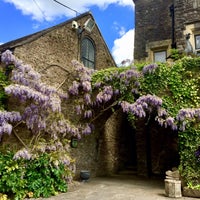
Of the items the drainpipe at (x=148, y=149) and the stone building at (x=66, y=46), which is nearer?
the stone building at (x=66, y=46)

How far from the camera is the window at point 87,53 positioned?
29.6 ft

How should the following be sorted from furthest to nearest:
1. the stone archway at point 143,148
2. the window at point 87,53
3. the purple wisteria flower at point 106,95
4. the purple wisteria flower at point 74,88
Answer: the stone archway at point 143,148
the window at point 87,53
the purple wisteria flower at point 74,88
the purple wisteria flower at point 106,95

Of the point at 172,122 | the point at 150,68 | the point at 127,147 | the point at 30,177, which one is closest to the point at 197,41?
the point at 150,68

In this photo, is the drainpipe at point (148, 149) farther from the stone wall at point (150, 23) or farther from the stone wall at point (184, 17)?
the stone wall at point (184, 17)

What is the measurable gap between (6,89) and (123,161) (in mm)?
6978

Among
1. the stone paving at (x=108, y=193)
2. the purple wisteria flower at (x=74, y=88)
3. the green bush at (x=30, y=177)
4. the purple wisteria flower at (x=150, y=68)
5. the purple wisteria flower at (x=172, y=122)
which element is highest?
the purple wisteria flower at (x=150, y=68)

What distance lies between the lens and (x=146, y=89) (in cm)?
675

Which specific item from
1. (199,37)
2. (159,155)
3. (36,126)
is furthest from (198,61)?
(159,155)

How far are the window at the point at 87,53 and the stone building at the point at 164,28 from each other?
2123mm

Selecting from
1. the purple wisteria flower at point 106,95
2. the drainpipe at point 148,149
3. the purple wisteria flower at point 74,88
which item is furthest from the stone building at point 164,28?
the purple wisteria flower at point 74,88

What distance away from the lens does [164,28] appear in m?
10.4

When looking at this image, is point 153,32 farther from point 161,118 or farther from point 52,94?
point 52,94

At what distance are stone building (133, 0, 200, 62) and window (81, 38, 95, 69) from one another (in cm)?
212

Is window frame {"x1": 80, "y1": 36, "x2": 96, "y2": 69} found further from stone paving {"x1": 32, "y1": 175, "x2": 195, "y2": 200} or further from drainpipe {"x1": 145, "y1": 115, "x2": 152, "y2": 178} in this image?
stone paving {"x1": 32, "y1": 175, "x2": 195, "y2": 200}
